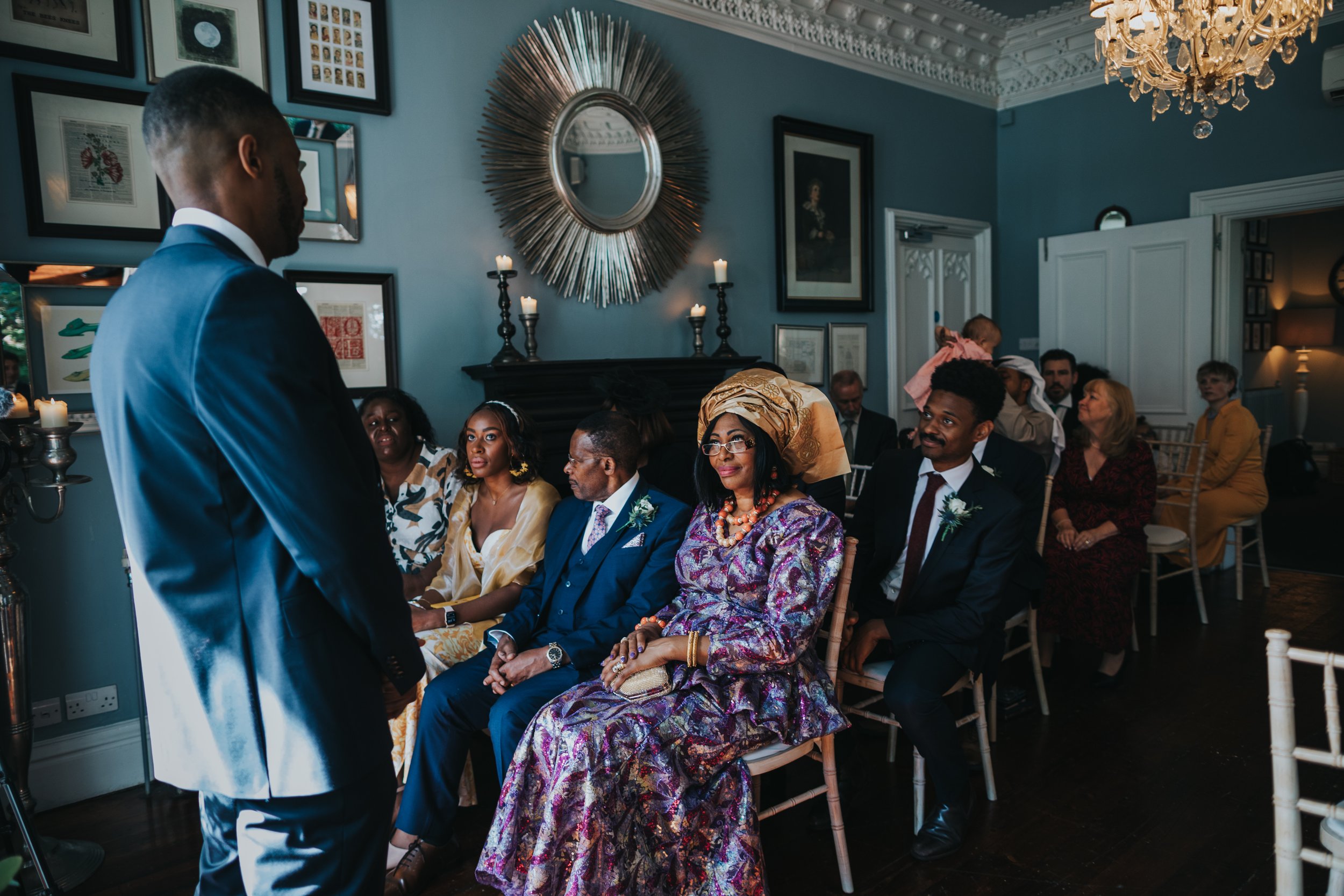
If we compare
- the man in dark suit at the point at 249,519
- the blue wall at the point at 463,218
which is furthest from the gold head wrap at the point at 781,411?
the blue wall at the point at 463,218

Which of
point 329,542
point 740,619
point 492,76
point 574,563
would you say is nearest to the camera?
point 329,542

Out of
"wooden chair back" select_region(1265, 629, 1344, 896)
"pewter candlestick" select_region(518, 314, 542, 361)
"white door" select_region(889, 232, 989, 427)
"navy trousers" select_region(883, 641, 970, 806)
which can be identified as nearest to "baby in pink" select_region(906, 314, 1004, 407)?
"white door" select_region(889, 232, 989, 427)

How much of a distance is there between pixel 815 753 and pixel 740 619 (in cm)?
51

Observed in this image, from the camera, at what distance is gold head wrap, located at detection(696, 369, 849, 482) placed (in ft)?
7.89

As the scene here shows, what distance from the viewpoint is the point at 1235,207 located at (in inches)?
213

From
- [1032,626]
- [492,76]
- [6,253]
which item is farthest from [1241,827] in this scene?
[6,253]

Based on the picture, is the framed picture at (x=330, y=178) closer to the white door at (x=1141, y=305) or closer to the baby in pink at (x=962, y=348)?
the baby in pink at (x=962, y=348)

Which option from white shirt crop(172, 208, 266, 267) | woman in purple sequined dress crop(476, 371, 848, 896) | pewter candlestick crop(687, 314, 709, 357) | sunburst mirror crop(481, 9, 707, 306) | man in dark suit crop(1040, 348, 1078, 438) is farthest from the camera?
man in dark suit crop(1040, 348, 1078, 438)

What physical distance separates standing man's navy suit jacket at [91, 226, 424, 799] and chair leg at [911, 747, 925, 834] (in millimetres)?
1828

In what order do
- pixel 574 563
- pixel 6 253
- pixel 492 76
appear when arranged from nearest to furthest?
pixel 574 563, pixel 6 253, pixel 492 76

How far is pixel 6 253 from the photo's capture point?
111 inches

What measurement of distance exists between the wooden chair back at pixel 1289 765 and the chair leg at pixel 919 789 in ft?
4.00

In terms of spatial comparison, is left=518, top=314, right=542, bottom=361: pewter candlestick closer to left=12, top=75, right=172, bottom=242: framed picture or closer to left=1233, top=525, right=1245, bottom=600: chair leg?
left=12, top=75, right=172, bottom=242: framed picture

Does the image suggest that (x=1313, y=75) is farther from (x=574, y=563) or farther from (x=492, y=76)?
(x=574, y=563)
